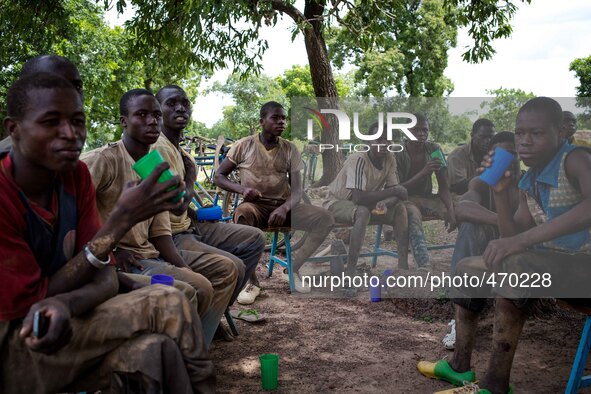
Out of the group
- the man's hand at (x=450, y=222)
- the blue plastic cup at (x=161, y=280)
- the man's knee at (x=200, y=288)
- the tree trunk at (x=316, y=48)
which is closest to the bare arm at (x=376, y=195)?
the man's hand at (x=450, y=222)

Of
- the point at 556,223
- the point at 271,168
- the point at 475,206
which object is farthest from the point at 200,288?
the point at 271,168

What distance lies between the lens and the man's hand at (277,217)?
15.8 feet

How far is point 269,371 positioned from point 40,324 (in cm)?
171

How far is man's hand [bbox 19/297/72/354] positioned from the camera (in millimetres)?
1517

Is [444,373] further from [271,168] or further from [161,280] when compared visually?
[271,168]

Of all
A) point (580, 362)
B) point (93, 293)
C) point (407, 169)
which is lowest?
point (580, 362)

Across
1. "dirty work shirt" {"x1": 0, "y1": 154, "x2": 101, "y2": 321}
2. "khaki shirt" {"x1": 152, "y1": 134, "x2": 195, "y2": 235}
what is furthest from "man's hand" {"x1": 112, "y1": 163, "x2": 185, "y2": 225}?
"khaki shirt" {"x1": 152, "y1": 134, "x2": 195, "y2": 235}

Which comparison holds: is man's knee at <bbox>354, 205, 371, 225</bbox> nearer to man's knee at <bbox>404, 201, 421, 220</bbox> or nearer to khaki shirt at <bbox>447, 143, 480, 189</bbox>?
man's knee at <bbox>404, 201, 421, 220</bbox>

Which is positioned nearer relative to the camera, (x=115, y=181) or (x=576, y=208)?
(x=576, y=208)

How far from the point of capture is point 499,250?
291 cm

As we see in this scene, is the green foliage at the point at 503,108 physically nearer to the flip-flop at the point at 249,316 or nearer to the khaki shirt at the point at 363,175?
the khaki shirt at the point at 363,175

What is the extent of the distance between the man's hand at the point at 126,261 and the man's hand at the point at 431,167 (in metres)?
2.27

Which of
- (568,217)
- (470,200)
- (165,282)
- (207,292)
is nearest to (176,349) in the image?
(165,282)

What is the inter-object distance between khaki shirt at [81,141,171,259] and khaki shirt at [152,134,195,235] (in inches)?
16.5
